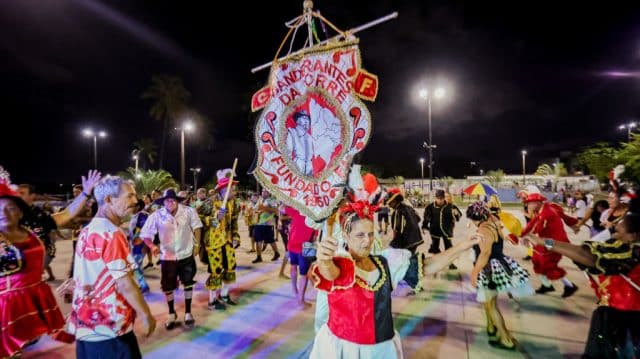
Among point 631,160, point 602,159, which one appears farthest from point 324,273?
point 602,159

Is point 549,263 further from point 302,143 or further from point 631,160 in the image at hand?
point 631,160

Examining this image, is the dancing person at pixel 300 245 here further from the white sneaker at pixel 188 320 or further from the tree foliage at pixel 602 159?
the tree foliage at pixel 602 159

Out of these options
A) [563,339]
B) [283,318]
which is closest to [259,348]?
[283,318]

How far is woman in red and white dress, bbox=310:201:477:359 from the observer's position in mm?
2080

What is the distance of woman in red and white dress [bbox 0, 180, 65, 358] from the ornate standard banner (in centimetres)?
239

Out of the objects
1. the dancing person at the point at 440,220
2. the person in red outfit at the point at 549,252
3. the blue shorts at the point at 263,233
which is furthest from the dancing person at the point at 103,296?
the dancing person at the point at 440,220

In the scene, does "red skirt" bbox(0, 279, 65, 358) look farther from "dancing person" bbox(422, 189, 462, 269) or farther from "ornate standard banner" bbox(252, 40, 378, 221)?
"dancing person" bbox(422, 189, 462, 269)

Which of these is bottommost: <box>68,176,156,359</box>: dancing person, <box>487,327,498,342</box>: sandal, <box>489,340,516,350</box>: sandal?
<box>489,340,516,350</box>: sandal

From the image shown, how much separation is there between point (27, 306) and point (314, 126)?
3.19 m

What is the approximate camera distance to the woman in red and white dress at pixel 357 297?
208 cm

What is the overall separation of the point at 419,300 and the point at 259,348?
316 centimetres

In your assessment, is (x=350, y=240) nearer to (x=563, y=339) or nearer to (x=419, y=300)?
(x=563, y=339)

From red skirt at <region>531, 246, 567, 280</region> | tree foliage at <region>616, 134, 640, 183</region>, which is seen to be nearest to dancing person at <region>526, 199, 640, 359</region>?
red skirt at <region>531, 246, 567, 280</region>

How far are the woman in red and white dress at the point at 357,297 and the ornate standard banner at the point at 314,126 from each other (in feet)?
2.54
